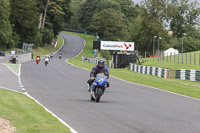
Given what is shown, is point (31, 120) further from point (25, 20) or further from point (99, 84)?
point (25, 20)

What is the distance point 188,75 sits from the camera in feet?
114

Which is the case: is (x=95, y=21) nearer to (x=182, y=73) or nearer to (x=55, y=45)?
(x=55, y=45)

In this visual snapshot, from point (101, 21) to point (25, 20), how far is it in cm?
3609

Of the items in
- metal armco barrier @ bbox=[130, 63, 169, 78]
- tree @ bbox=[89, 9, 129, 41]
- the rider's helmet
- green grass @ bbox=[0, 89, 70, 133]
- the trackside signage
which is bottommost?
metal armco barrier @ bbox=[130, 63, 169, 78]

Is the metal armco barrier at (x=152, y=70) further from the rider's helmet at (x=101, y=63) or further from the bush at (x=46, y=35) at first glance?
the bush at (x=46, y=35)

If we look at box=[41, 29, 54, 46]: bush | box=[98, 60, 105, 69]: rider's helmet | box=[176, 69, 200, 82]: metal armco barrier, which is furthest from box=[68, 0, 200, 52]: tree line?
box=[98, 60, 105, 69]: rider's helmet

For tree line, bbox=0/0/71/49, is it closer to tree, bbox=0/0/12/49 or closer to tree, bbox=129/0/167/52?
tree, bbox=0/0/12/49

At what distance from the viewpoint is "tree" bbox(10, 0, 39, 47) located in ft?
288

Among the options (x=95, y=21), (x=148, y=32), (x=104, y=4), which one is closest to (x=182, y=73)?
(x=148, y=32)

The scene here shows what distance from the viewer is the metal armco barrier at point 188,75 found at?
33375 millimetres

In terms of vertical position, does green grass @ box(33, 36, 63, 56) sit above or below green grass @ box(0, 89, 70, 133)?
above

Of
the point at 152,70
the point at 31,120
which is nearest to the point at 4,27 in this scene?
the point at 152,70

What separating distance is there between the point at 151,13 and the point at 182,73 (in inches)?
2365

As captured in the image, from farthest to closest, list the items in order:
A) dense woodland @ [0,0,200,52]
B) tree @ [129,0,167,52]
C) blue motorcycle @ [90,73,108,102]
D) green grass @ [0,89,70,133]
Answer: tree @ [129,0,167,52]
dense woodland @ [0,0,200,52]
blue motorcycle @ [90,73,108,102]
green grass @ [0,89,70,133]
